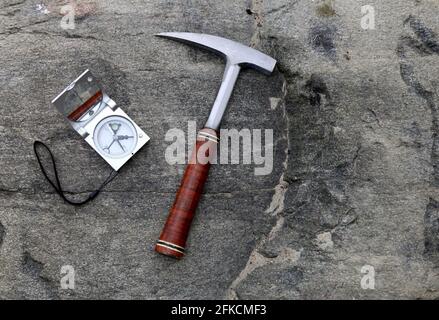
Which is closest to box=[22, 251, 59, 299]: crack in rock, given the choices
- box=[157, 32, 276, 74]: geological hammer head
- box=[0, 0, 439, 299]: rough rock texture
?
box=[0, 0, 439, 299]: rough rock texture

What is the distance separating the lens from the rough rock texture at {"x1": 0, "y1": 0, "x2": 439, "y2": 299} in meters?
3.14

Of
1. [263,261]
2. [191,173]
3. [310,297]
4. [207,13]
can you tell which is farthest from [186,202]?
[207,13]

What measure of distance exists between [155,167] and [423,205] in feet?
4.33

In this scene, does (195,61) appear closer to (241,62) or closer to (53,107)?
(241,62)

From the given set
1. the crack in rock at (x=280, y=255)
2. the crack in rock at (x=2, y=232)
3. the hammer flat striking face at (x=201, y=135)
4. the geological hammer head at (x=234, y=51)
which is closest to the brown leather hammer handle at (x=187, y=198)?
the hammer flat striking face at (x=201, y=135)

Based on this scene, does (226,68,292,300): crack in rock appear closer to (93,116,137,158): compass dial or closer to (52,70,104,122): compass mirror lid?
(93,116,137,158): compass dial

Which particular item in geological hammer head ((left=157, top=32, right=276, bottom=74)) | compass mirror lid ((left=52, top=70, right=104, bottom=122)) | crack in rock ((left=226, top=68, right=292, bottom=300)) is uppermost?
geological hammer head ((left=157, top=32, right=276, bottom=74))

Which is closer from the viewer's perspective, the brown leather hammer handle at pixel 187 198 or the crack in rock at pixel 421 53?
the brown leather hammer handle at pixel 187 198

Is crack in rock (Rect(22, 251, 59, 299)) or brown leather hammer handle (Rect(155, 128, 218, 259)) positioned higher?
brown leather hammer handle (Rect(155, 128, 218, 259))

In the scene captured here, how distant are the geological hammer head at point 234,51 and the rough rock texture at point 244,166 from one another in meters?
0.09

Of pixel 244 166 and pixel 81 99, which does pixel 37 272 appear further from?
pixel 244 166

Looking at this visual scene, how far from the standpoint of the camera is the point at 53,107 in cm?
334

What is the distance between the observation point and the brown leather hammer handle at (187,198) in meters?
3.11

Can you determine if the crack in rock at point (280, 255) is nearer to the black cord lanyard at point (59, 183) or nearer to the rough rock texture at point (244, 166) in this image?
the rough rock texture at point (244, 166)
